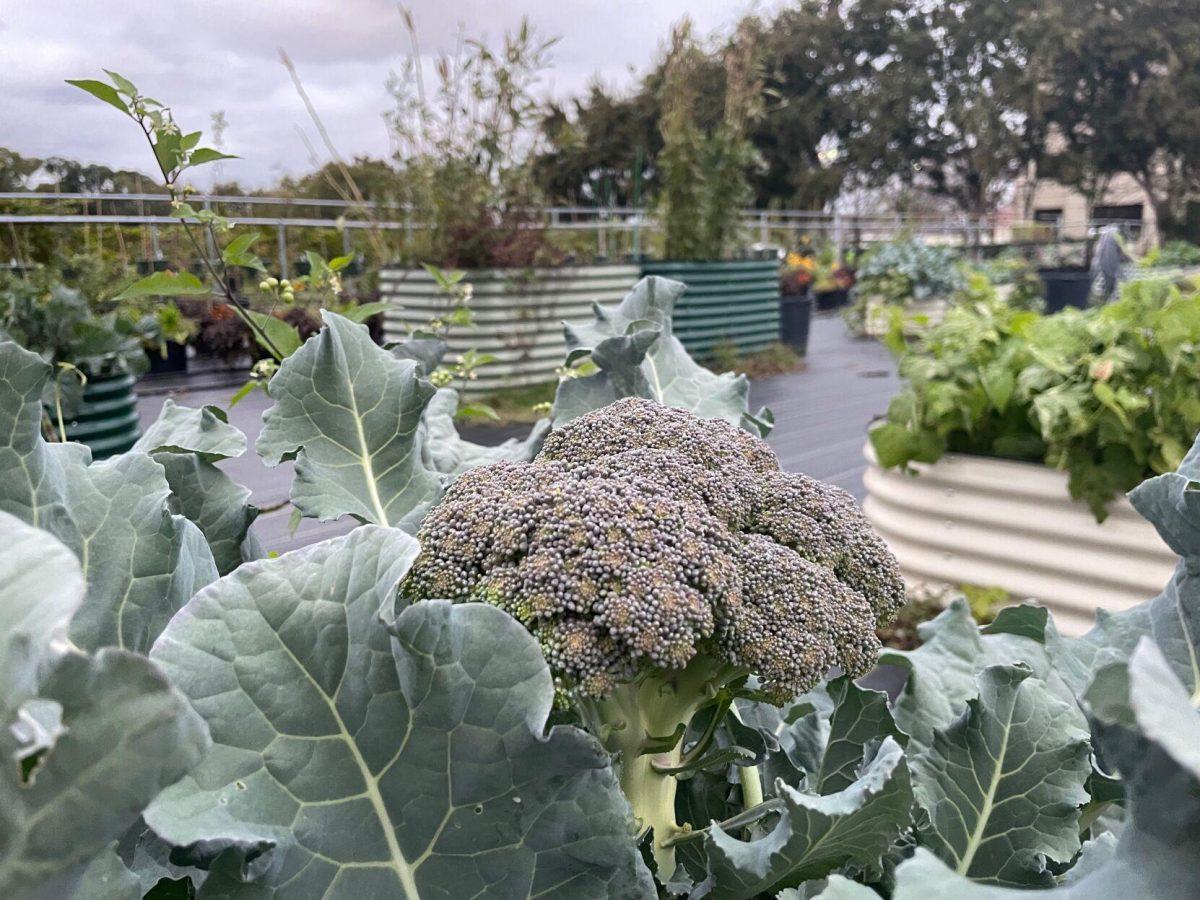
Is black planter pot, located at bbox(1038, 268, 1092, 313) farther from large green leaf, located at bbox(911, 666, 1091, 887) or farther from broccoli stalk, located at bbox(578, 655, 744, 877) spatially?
broccoli stalk, located at bbox(578, 655, 744, 877)

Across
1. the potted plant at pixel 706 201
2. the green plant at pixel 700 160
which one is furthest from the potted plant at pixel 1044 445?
the green plant at pixel 700 160

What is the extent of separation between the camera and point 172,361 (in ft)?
21.6

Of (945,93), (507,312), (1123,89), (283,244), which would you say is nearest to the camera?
(507,312)

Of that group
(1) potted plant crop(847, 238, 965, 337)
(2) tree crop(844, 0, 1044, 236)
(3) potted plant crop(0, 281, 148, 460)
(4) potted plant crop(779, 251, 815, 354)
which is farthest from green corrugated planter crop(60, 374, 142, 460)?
(2) tree crop(844, 0, 1044, 236)

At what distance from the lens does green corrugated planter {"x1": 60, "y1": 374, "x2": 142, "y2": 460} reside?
252 cm

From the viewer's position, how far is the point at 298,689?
0.43 m

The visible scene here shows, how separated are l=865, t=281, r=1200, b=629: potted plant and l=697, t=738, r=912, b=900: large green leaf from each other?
1.82m

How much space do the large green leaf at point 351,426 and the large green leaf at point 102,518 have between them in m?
0.16

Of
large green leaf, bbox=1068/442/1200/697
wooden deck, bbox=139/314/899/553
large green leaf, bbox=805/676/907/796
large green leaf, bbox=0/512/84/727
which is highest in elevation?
large green leaf, bbox=0/512/84/727

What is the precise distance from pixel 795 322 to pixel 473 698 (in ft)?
26.7

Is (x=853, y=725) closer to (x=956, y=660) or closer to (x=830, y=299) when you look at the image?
(x=956, y=660)

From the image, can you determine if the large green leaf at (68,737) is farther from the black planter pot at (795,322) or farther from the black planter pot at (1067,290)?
the black planter pot at (1067,290)

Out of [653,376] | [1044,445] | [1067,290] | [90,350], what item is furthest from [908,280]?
[653,376]

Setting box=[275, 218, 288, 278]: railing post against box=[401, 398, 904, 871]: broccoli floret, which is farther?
box=[275, 218, 288, 278]: railing post
